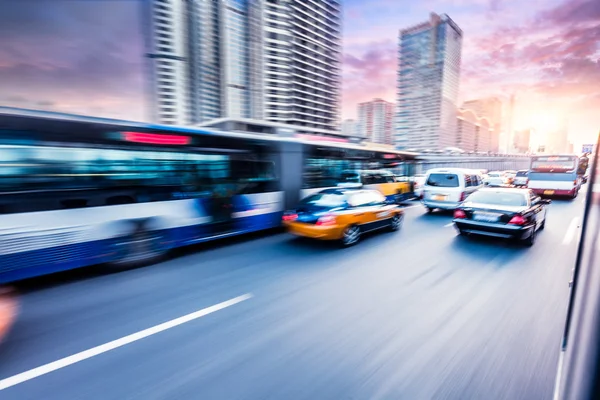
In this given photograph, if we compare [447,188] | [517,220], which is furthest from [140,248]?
[447,188]

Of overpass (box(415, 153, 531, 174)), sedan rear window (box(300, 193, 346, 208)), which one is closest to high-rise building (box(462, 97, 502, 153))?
overpass (box(415, 153, 531, 174))

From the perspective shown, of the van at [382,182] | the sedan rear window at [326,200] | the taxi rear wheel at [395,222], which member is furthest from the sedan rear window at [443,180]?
the sedan rear window at [326,200]

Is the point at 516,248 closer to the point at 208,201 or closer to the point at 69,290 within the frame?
the point at 208,201

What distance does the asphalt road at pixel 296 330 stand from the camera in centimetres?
276

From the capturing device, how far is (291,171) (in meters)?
9.30

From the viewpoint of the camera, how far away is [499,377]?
2.84 metres

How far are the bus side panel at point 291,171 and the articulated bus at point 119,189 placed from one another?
126 millimetres

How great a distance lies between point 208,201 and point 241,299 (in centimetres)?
339

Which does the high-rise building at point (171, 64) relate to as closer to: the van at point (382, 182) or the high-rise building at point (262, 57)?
the high-rise building at point (262, 57)

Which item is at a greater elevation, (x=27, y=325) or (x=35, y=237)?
(x=35, y=237)

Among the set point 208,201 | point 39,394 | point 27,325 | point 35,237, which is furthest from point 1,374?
point 208,201

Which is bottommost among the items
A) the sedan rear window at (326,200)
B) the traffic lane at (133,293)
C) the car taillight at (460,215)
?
the traffic lane at (133,293)

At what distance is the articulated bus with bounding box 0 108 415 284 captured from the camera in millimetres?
4590

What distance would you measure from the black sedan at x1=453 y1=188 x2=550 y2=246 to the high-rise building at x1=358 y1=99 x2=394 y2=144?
173769 mm
